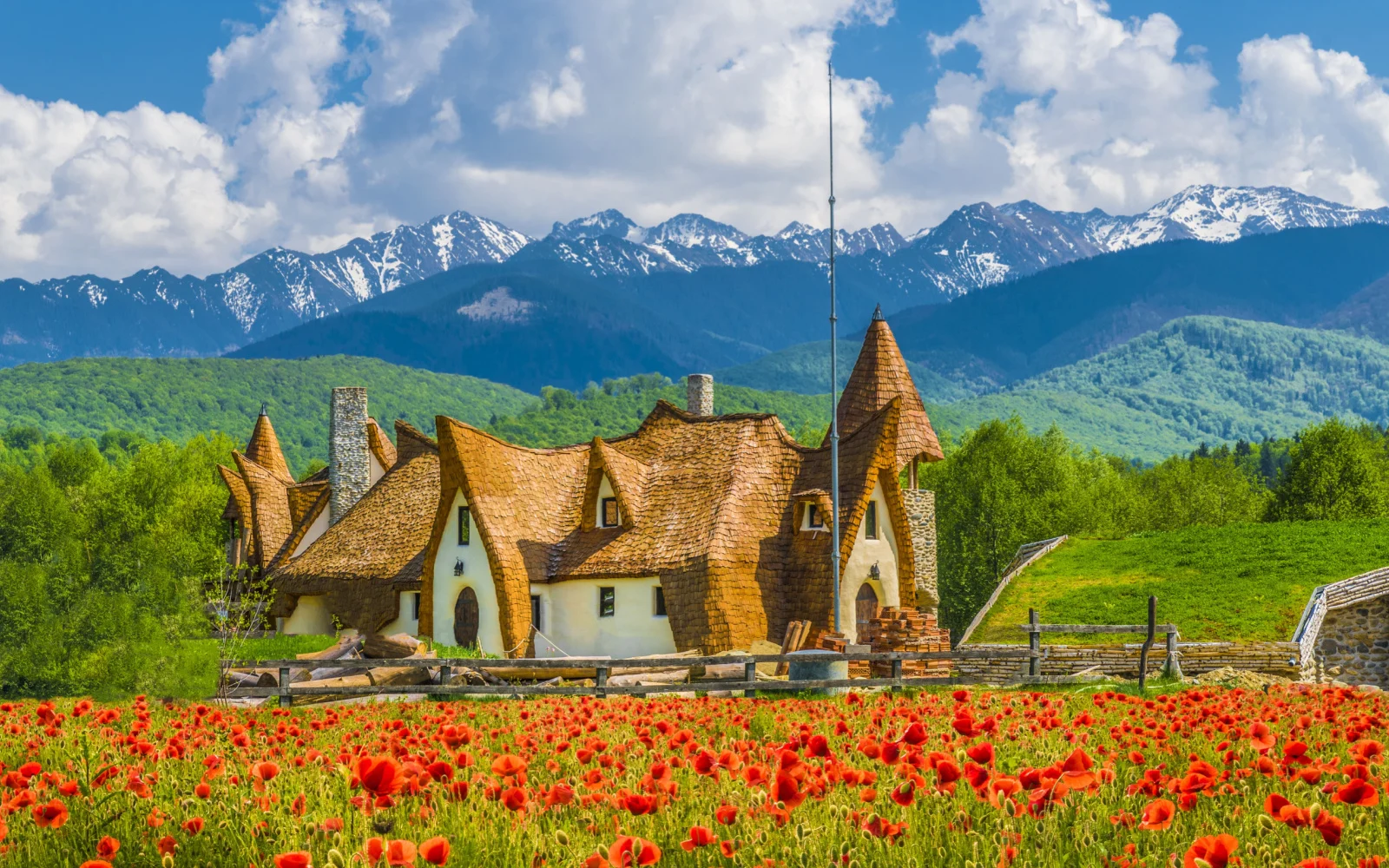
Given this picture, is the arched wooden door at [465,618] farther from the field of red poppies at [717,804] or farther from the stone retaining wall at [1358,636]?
the field of red poppies at [717,804]

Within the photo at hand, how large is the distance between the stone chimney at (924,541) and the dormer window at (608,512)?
8976mm

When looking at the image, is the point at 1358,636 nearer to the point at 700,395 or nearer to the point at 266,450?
the point at 700,395

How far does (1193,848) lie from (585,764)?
4727mm

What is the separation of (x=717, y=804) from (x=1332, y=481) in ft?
210

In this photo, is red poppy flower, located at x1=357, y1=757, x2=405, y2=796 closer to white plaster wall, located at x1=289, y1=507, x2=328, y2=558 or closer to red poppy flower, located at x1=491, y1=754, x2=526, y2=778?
red poppy flower, located at x1=491, y1=754, x2=526, y2=778

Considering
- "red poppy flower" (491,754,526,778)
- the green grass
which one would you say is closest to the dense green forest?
the green grass

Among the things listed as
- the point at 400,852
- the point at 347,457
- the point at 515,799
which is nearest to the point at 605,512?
the point at 347,457

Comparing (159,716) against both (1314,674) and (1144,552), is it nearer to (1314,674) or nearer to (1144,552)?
(1314,674)

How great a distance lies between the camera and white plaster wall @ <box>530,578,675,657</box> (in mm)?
36219

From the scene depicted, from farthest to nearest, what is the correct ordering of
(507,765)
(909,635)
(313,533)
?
1. (313,533)
2. (909,635)
3. (507,765)

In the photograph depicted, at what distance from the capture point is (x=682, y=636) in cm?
3503

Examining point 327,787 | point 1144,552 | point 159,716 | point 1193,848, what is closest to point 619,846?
point 1193,848

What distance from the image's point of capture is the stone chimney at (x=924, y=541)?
128 ft

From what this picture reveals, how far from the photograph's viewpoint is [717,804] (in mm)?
6445
